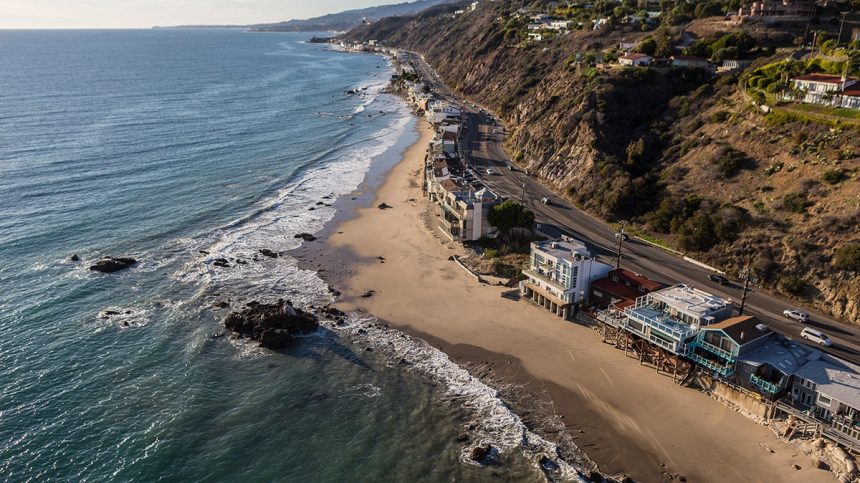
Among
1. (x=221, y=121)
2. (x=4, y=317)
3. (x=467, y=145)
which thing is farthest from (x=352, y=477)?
(x=221, y=121)

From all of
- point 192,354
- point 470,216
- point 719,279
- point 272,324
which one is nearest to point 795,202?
point 719,279

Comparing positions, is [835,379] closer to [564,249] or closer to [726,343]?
[726,343]

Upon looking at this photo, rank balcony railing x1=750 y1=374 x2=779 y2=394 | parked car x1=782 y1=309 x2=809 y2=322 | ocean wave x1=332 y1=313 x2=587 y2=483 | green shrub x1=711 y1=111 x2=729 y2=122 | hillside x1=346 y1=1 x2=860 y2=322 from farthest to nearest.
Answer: green shrub x1=711 y1=111 x2=729 y2=122, hillside x1=346 y1=1 x2=860 y2=322, parked car x1=782 y1=309 x2=809 y2=322, balcony railing x1=750 y1=374 x2=779 y2=394, ocean wave x1=332 y1=313 x2=587 y2=483

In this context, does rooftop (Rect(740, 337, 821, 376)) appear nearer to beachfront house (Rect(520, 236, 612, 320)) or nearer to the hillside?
the hillside

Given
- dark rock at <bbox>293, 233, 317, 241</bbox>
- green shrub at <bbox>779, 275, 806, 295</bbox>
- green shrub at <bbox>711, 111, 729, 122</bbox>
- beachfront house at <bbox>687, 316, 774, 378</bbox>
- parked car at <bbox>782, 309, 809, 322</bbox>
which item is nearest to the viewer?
beachfront house at <bbox>687, 316, 774, 378</bbox>

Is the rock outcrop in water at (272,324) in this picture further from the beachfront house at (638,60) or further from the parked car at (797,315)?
the beachfront house at (638,60)

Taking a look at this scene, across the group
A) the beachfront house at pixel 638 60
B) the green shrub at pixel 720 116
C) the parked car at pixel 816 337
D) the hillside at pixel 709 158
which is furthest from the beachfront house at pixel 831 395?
the beachfront house at pixel 638 60

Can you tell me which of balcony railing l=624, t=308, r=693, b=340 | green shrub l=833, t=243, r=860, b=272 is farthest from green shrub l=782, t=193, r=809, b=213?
balcony railing l=624, t=308, r=693, b=340

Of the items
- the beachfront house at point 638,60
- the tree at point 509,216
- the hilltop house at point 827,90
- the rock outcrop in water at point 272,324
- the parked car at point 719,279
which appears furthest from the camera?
the beachfront house at point 638,60
